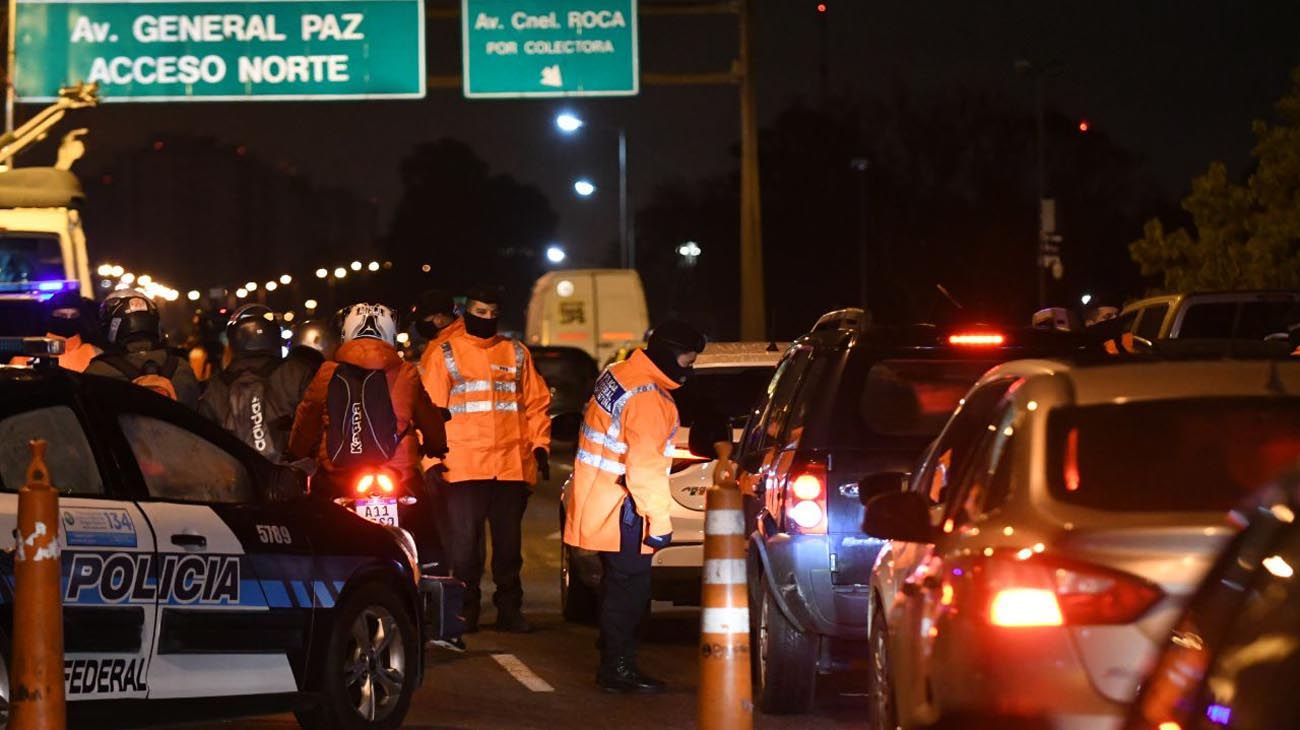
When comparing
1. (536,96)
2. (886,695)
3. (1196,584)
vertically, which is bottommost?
(886,695)

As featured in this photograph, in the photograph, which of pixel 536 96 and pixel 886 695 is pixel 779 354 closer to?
pixel 886 695

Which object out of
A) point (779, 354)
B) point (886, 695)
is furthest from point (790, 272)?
point (886, 695)

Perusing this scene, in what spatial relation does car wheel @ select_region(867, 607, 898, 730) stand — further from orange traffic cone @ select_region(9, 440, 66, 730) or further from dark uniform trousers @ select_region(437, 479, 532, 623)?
dark uniform trousers @ select_region(437, 479, 532, 623)

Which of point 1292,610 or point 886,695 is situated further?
point 886,695

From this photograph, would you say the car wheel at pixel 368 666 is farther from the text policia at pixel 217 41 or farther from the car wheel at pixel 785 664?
the text policia at pixel 217 41

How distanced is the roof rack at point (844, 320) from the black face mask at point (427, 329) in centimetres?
346

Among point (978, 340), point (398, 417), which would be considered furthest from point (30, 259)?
point (978, 340)

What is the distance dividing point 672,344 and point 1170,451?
4.70 metres

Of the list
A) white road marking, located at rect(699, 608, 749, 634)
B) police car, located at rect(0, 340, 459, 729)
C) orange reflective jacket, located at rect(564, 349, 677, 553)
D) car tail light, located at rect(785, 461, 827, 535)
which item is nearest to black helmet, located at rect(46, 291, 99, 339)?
orange reflective jacket, located at rect(564, 349, 677, 553)

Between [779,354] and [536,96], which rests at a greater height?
[536,96]

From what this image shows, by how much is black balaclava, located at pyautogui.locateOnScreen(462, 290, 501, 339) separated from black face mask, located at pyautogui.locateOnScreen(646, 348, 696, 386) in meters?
2.98

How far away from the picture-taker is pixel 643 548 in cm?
1087

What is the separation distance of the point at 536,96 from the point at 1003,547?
997 inches

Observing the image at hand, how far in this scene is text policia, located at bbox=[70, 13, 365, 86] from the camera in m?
30.1
